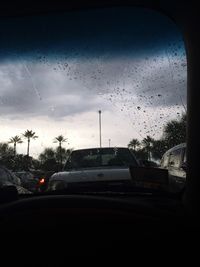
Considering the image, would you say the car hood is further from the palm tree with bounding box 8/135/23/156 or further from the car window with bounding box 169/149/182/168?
the palm tree with bounding box 8/135/23/156

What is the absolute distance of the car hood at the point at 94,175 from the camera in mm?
5191

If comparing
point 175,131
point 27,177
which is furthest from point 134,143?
point 27,177

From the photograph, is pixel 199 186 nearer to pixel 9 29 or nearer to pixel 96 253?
pixel 96 253

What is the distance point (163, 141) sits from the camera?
265 centimetres

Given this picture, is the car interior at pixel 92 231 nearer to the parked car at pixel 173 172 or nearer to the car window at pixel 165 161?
the parked car at pixel 173 172

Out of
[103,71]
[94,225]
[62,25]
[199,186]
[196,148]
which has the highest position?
[62,25]

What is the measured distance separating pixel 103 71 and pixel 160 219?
1.39m

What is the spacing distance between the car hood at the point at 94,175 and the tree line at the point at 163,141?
226 cm

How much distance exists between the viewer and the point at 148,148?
9.04 ft

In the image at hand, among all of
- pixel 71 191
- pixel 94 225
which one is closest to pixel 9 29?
A: pixel 71 191

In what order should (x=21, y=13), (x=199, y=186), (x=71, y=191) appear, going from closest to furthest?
(x=199, y=186), (x=71, y=191), (x=21, y=13)

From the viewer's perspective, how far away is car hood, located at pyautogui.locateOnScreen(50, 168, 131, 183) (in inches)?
204

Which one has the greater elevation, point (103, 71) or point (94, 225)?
point (103, 71)

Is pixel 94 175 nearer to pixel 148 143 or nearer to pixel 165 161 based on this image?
pixel 165 161
